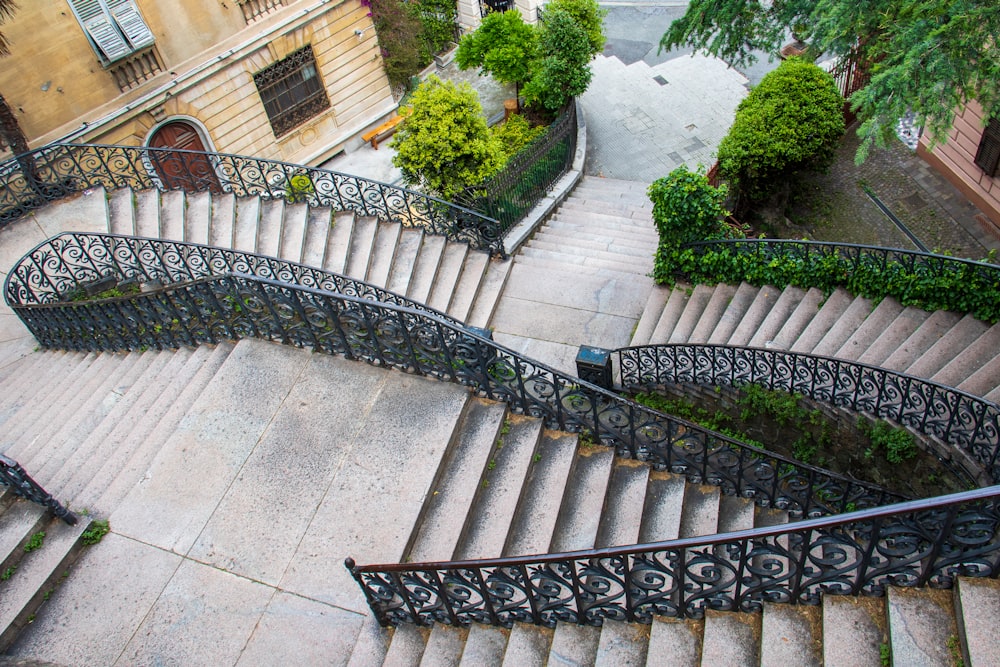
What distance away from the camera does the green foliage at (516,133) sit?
627 inches

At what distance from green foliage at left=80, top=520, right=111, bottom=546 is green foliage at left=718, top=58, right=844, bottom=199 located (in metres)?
10.6

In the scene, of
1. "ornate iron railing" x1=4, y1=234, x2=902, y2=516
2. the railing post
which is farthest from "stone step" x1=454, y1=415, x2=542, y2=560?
the railing post

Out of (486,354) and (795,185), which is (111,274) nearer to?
(486,354)

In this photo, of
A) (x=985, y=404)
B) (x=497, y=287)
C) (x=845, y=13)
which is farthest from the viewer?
(x=497, y=287)

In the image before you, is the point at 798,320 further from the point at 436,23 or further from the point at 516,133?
the point at 436,23

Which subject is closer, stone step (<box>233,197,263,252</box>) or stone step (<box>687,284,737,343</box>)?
stone step (<box>687,284,737,343</box>)

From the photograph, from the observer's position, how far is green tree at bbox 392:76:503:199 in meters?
12.2

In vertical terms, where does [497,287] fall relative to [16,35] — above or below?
below

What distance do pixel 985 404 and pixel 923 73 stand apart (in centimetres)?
344

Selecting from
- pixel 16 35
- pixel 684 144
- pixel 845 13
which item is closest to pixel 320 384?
pixel 845 13

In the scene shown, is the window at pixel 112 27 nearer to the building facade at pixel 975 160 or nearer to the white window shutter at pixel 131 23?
the white window shutter at pixel 131 23

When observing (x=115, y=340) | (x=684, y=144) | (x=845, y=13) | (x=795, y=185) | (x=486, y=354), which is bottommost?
(x=684, y=144)

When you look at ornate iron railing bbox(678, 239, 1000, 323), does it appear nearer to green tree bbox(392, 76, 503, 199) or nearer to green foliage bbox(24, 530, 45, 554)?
green tree bbox(392, 76, 503, 199)

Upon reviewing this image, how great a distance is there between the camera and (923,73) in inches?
298
